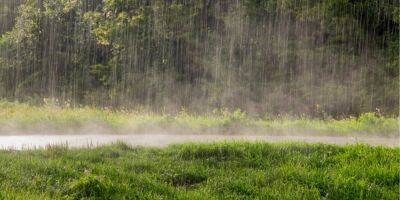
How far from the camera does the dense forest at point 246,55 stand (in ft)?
74.2

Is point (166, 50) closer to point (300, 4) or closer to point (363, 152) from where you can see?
point (300, 4)

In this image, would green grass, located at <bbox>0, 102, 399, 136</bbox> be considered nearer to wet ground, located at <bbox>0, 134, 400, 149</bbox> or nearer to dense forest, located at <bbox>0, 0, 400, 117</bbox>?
wet ground, located at <bbox>0, 134, 400, 149</bbox>

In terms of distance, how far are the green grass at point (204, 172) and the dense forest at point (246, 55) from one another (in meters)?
12.4

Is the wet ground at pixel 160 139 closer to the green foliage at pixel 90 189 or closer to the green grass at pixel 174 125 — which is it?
the green grass at pixel 174 125

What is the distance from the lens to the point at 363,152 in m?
10.3

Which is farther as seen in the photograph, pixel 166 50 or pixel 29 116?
pixel 166 50

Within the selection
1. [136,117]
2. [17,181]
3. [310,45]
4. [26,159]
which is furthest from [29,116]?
[310,45]

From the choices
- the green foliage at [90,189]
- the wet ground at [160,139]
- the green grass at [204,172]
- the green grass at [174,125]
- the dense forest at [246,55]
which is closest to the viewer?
Answer: the green foliage at [90,189]

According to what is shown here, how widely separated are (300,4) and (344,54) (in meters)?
2.74

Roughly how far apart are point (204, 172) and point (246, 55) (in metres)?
16.3

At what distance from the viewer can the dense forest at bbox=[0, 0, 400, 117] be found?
2262cm

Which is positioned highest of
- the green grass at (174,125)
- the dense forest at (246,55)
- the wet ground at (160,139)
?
the dense forest at (246,55)

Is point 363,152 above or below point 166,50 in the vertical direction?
below

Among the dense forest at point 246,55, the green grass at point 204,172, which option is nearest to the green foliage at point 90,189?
the green grass at point 204,172
